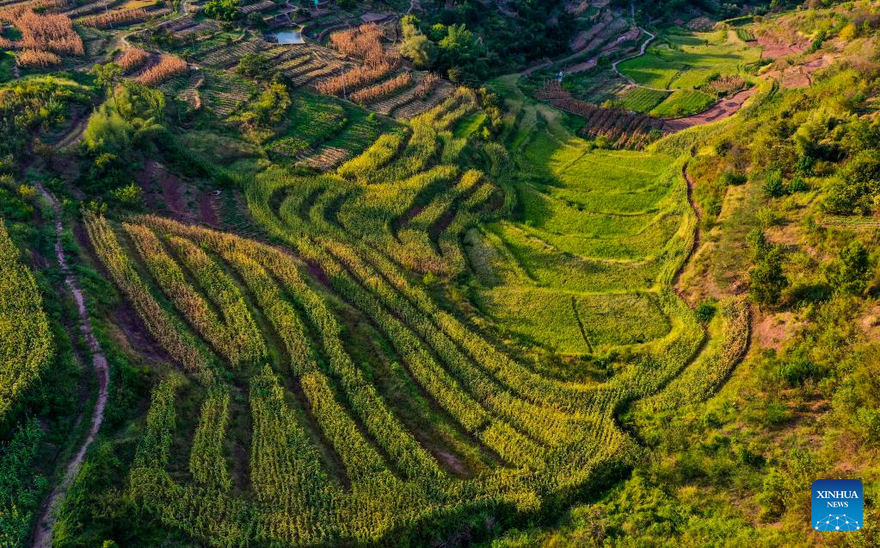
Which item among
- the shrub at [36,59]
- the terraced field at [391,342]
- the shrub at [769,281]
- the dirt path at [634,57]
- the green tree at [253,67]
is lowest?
the terraced field at [391,342]

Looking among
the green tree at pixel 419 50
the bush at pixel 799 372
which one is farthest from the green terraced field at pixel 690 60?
the bush at pixel 799 372

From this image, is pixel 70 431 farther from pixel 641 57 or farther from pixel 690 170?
pixel 641 57

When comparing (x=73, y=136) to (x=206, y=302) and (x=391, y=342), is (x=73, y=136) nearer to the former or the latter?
(x=206, y=302)

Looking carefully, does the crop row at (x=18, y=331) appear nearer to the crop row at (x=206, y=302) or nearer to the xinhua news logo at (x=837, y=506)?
the crop row at (x=206, y=302)

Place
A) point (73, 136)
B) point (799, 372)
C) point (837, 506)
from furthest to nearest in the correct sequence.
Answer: point (73, 136), point (799, 372), point (837, 506)

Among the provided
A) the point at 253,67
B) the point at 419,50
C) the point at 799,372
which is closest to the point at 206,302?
the point at 799,372

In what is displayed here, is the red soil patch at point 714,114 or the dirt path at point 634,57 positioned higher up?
the dirt path at point 634,57

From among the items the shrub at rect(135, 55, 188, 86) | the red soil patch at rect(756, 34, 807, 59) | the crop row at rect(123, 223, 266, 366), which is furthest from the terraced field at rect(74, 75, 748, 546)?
the red soil patch at rect(756, 34, 807, 59)
